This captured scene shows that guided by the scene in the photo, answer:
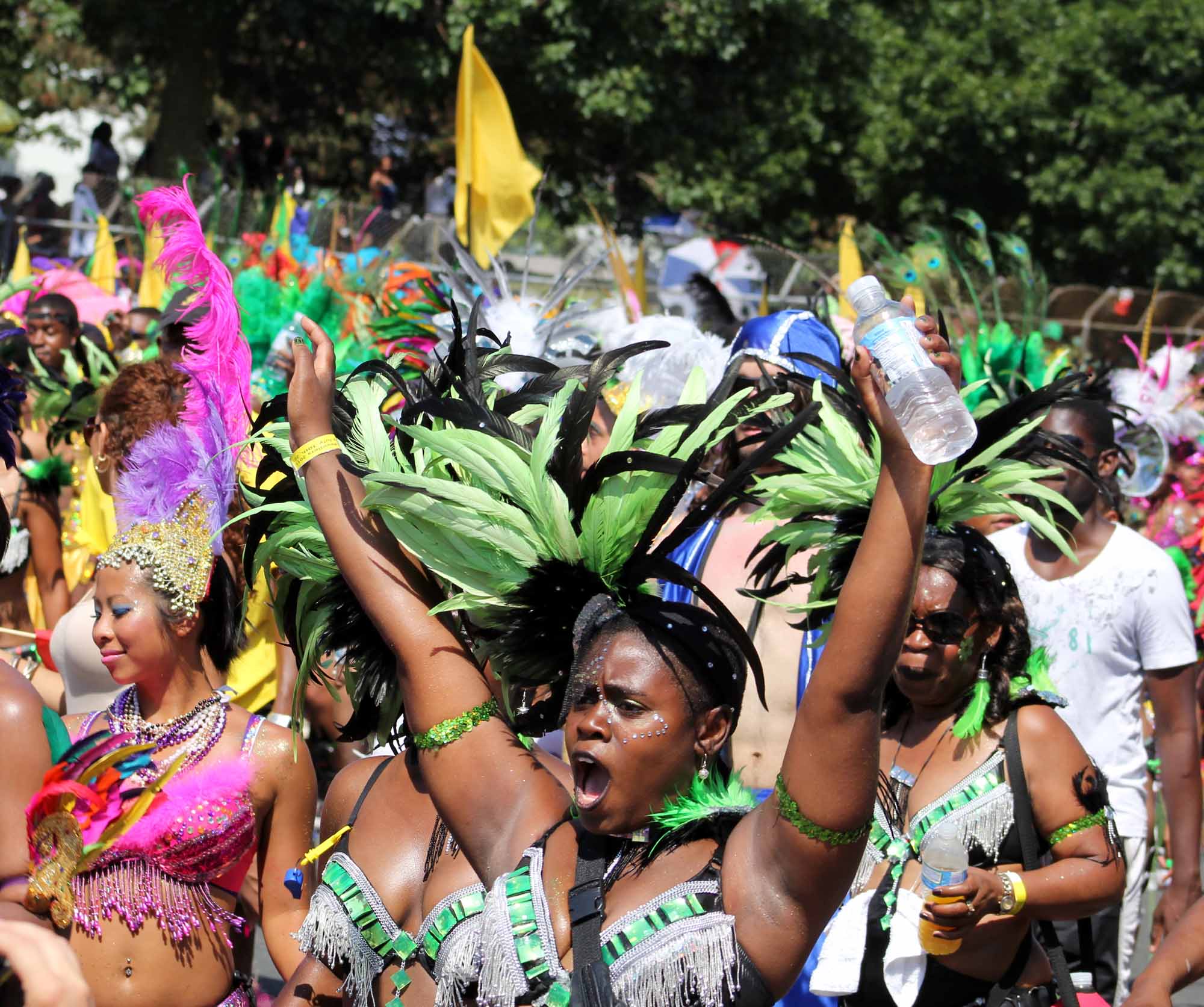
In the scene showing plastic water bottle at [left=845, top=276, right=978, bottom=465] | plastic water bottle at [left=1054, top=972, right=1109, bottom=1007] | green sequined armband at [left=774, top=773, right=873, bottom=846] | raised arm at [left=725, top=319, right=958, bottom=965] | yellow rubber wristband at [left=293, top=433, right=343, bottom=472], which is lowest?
plastic water bottle at [left=1054, top=972, right=1109, bottom=1007]

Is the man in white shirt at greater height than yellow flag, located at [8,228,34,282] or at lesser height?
lesser

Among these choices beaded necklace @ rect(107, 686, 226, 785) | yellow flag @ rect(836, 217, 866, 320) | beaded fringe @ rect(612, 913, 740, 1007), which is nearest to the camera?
beaded fringe @ rect(612, 913, 740, 1007)

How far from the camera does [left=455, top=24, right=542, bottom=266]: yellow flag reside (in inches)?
316

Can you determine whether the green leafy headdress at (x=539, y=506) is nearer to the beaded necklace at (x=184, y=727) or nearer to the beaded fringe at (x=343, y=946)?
the beaded fringe at (x=343, y=946)

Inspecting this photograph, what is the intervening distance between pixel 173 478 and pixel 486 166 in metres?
4.70

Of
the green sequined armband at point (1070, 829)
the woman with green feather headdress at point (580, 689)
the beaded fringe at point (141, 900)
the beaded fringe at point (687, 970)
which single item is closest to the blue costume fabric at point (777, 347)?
the green sequined armband at point (1070, 829)

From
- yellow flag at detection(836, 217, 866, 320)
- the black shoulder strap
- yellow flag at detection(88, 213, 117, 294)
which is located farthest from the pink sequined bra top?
yellow flag at detection(88, 213, 117, 294)

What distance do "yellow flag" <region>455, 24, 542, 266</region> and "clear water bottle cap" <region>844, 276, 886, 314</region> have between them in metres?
5.71

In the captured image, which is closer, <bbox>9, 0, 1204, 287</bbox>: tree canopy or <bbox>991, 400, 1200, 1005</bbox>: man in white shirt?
<bbox>991, 400, 1200, 1005</bbox>: man in white shirt

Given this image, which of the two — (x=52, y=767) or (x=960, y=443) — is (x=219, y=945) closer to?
(x=52, y=767)

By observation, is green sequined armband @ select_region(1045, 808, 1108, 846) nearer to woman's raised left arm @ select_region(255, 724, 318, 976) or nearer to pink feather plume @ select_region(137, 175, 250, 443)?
woman's raised left arm @ select_region(255, 724, 318, 976)

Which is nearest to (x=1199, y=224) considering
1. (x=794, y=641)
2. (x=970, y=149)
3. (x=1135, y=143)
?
(x=1135, y=143)

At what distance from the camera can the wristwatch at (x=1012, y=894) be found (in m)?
3.21

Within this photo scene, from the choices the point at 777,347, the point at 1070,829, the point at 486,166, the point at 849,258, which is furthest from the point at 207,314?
the point at 849,258
